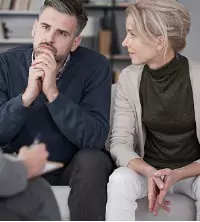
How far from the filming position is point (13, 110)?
798mm

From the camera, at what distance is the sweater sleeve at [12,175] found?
51 centimetres

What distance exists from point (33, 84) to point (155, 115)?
288mm

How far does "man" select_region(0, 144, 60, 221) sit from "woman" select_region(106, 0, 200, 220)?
0.93 ft

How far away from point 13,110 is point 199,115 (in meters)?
0.34

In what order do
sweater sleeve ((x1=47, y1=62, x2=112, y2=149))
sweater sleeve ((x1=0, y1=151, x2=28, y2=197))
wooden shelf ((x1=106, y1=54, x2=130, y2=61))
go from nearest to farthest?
sweater sleeve ((x1=0, y1=151, x2=28, y2=197)) < sweater sleeve ((x1=47, y1=62, x2=112, y2=149)) < wooden shelf ((x1=106, y1=54, x2=130, y2=61))

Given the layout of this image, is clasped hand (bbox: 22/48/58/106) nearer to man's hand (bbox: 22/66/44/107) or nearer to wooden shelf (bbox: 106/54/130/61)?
man's hand (bbox: 22/66/44/107)

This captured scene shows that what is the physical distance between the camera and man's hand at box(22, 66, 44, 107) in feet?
2.38

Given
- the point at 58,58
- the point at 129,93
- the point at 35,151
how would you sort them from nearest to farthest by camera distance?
1. the point at 35,151
2. the point at 58,58
3. the point at 129,93

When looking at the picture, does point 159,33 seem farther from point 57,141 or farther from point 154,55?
point 57,141

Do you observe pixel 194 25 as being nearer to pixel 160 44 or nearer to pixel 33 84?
pixel 160 44

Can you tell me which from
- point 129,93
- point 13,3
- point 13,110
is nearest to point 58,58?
point 13,110

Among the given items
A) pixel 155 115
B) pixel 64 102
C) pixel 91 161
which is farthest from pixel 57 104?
pixel 155 115

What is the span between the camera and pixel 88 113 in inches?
35.5

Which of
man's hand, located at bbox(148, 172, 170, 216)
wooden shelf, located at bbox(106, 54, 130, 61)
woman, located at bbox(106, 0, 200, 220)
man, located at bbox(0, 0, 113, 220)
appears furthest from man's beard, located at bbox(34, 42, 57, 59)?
wooden shelf, located at bbox(106, 54, 130, 61)
